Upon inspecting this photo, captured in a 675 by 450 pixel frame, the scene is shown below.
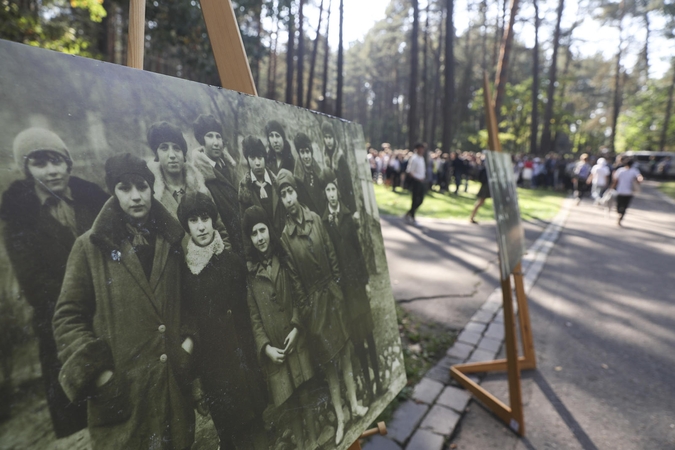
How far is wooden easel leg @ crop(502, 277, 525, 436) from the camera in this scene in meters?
2.66

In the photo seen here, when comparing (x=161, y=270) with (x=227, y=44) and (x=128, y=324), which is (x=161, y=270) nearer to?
(x=128, y=324)

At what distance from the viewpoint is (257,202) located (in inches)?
46.8

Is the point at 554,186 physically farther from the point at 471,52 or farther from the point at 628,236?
the point at 471,52

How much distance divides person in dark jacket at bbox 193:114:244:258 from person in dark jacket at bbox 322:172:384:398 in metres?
0.43

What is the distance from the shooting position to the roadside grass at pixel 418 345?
131 inches

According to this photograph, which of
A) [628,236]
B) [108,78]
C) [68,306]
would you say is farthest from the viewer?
[628,236]

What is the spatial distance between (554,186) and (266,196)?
75.9 ft

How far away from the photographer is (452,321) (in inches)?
181

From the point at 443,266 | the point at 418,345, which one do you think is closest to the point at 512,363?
the point at 418,345

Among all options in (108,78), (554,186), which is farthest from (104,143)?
(554,186)

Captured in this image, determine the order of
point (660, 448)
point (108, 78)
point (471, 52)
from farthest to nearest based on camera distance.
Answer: point (471, 52) < point (660, 448) < point (108, 78)

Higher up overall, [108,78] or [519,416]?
[108,78]

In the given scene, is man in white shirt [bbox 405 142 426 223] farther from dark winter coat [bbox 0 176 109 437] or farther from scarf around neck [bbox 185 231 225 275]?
dark winter coat [bbox 0 176 109 437]

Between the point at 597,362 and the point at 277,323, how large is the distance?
3697mm
